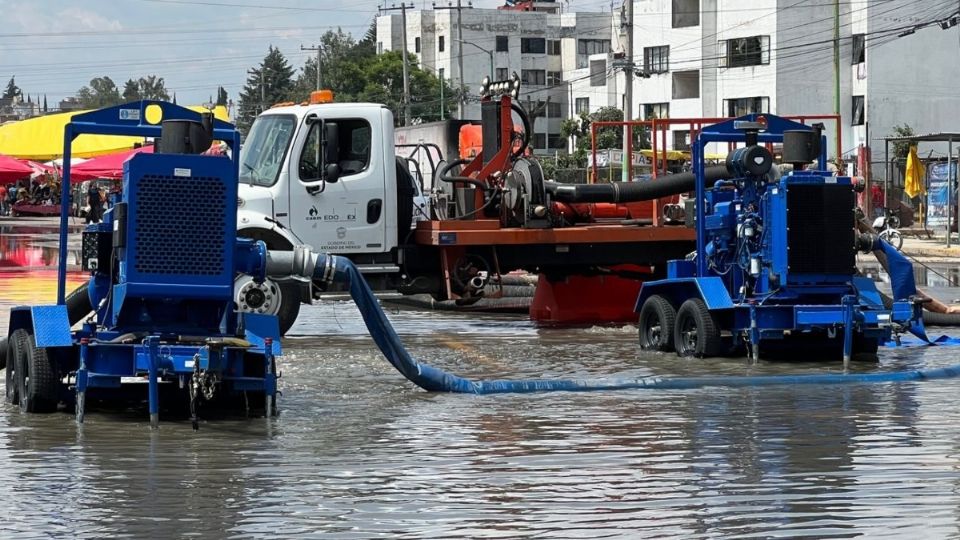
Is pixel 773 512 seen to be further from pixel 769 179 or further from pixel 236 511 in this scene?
pixel 769 179

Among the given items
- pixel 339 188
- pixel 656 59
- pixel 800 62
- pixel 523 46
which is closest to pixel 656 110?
pixel 656 59

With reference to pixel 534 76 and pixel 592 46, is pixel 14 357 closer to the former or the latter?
pixel 592 46

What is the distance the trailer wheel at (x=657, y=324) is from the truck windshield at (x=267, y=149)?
13.8 feet

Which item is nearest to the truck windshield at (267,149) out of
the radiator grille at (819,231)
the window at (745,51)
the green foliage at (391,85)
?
the radiator grille at (819,231)

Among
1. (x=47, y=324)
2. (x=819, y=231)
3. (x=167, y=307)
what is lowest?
(x=47, y=324)

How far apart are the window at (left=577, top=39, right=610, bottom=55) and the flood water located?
95394 millimetres

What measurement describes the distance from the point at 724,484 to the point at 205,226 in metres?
3.99

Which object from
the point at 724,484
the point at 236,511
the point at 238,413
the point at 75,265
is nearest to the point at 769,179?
the point at 238,413

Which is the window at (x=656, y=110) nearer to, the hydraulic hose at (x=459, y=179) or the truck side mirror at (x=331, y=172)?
the hydraulic hose at (x=459, y=179)

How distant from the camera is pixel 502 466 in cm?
895

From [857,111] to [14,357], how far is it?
56776 mm

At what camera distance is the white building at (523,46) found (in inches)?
4149

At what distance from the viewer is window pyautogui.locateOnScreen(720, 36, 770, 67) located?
6824 centimetres

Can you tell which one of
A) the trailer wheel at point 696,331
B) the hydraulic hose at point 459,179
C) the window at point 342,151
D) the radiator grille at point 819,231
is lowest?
the trailer wheel at point 696,331
